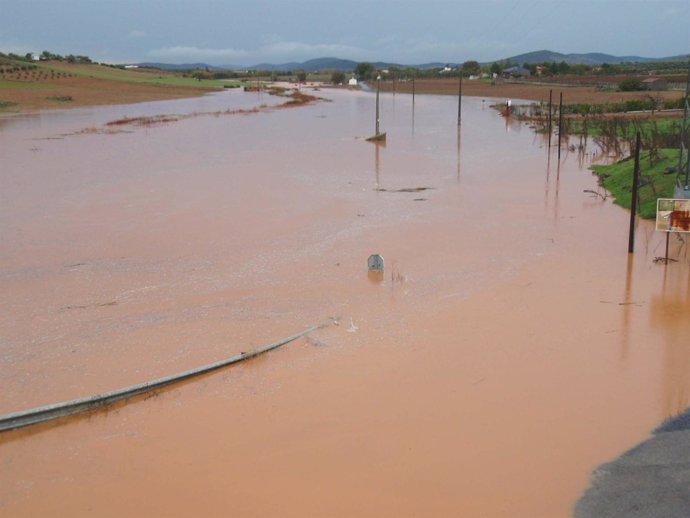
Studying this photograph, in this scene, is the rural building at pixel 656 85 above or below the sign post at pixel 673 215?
above

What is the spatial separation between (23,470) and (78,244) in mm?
6793

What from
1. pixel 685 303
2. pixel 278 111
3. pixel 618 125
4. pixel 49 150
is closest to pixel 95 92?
pixel 278 111

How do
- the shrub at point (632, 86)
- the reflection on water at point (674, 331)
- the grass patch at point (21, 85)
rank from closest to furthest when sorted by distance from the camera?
the reflection on water at point (674, 331)
the shrub at point (632, 86)
the grass patch at point (21, 85)

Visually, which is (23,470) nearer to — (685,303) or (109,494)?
(109,494)

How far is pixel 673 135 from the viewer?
1712cm

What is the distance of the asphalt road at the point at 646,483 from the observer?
4188 millimetres

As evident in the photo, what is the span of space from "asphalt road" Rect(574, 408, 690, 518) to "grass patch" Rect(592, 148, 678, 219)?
793 cm

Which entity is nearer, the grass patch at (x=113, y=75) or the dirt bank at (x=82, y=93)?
the dirt bank at (x=82, y=93)

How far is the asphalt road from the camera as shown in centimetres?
419

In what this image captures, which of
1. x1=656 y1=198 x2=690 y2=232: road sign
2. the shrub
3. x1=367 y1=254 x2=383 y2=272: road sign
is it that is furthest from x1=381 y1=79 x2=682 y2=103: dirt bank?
x1=367 y1=254 x2=383 y2=272: road sign

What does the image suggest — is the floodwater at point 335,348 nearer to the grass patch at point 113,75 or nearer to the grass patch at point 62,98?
the grass patch at point 62,98

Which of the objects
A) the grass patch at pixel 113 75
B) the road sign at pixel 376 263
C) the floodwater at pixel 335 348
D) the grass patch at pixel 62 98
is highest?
the grass patch at pixel 113 75

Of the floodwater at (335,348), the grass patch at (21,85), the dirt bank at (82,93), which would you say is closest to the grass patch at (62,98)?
the dirt bank at (82,93)

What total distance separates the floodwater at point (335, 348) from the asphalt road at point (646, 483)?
0.13 meters
